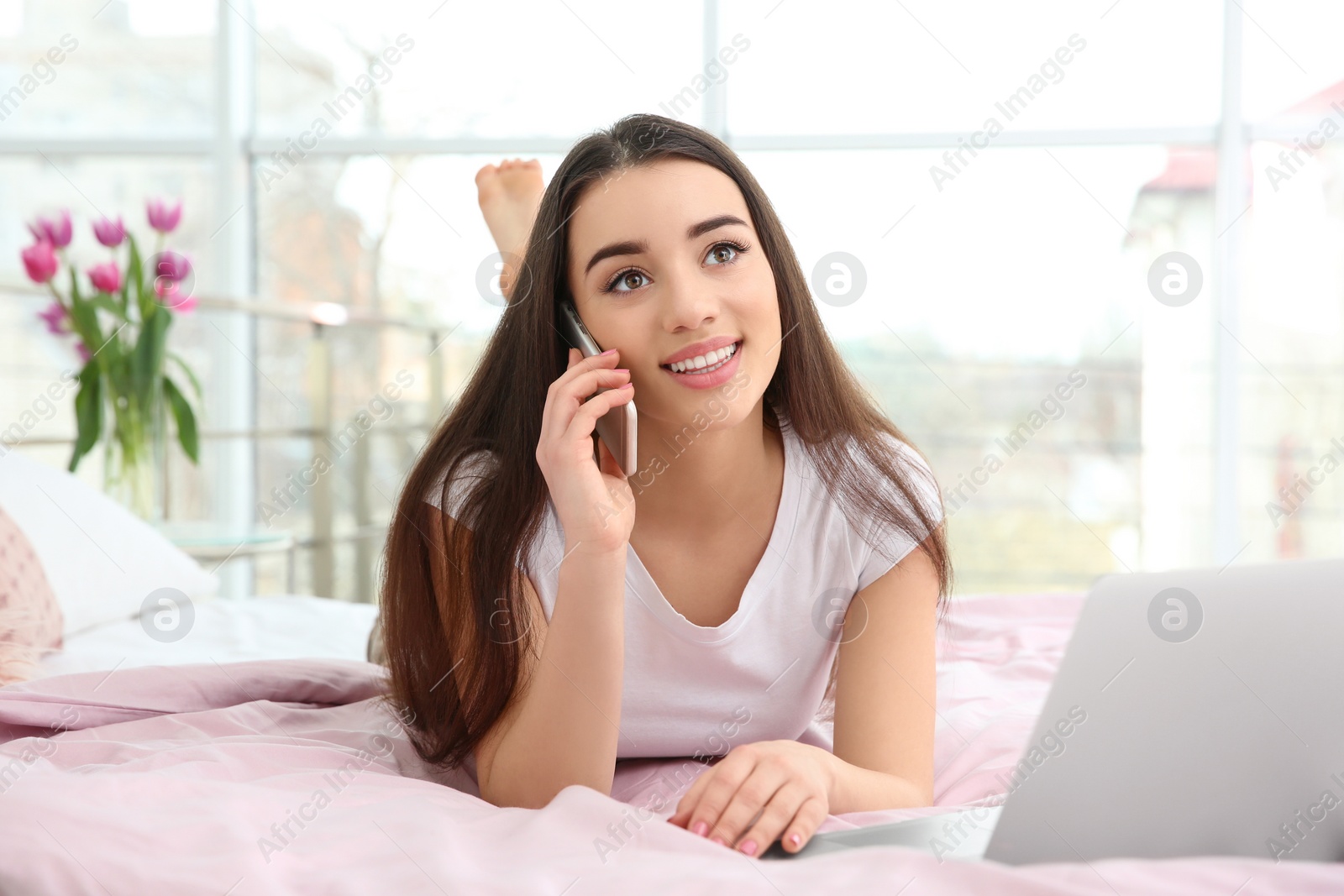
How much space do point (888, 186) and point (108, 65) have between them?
304cm

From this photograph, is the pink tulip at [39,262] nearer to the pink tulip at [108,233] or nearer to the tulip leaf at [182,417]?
the pink tulip at [108,233]

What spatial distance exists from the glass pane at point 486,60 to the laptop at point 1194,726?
12.1 feet

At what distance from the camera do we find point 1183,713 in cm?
63

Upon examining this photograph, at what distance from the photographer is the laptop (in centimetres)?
62

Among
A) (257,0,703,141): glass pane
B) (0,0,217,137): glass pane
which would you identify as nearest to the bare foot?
(257,0,703,141): glass pane

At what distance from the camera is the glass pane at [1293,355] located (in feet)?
13.3

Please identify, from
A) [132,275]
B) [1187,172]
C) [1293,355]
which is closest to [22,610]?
[132,275]

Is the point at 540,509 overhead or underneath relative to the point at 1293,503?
overhead

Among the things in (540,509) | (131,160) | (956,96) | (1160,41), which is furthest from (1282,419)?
(131,160)

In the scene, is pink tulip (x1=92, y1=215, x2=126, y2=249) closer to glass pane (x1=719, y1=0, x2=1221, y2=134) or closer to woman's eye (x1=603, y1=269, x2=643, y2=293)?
woman's eye (x1=603, y1=269, x2=643, y2=293)

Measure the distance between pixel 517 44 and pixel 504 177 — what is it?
2.55m

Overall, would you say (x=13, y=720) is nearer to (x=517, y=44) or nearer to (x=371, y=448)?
(x=371, y=448)

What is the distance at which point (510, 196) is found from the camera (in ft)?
5.93

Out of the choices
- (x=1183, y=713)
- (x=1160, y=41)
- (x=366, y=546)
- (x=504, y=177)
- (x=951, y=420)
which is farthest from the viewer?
(x=951, y=420)
